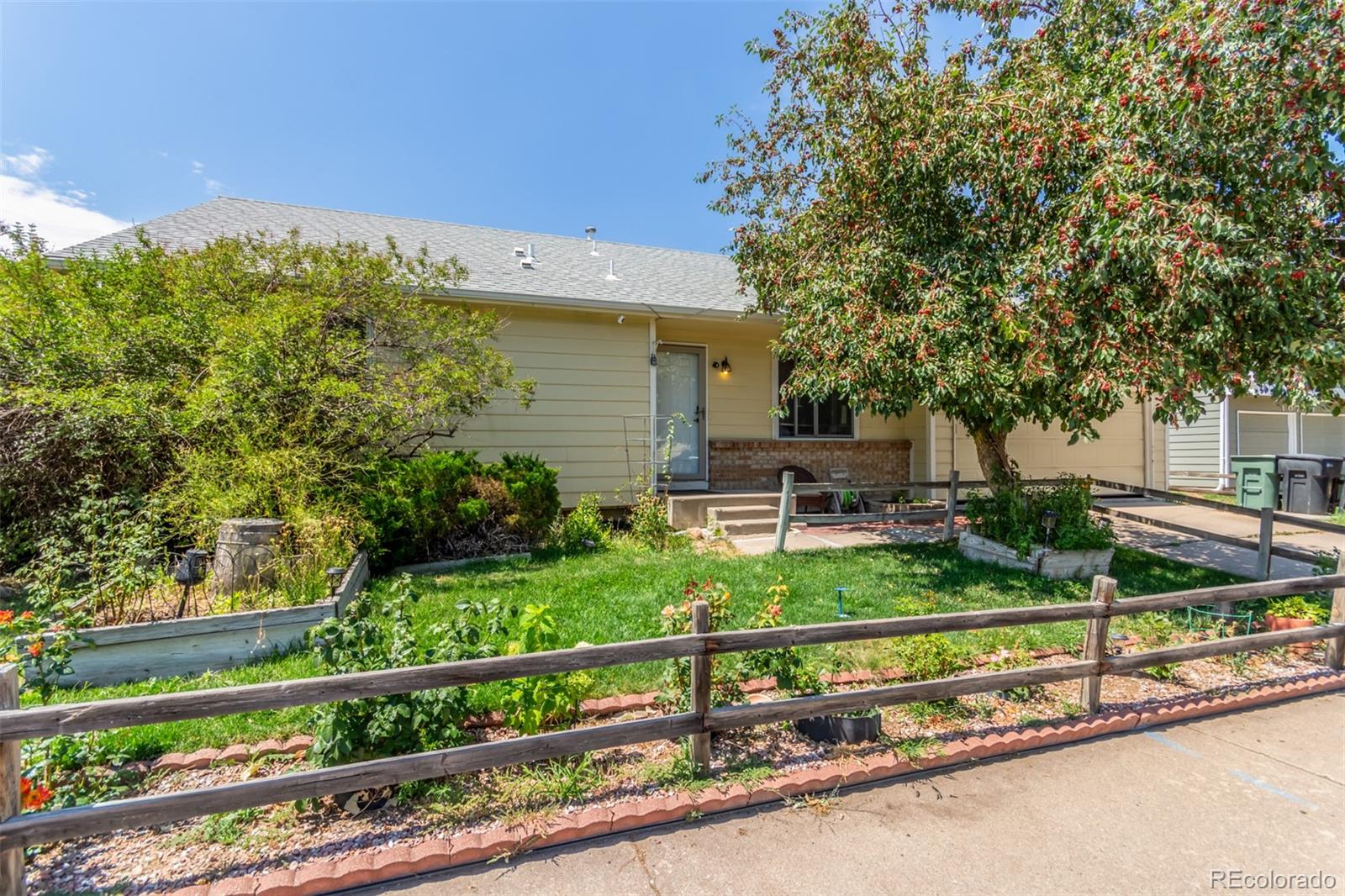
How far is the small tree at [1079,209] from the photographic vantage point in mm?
4516

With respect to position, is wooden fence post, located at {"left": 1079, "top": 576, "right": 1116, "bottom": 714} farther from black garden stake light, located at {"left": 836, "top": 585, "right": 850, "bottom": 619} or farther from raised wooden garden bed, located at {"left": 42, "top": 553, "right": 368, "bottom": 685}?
raised wooden garden bed, located at {"left": 42, "top": 553, "right": 368, "bottom": 685}

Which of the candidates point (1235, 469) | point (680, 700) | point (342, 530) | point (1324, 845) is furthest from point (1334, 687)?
point (1235, 469)

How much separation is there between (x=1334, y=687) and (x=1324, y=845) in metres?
2.57

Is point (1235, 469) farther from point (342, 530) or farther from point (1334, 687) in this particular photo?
point (342, 530)

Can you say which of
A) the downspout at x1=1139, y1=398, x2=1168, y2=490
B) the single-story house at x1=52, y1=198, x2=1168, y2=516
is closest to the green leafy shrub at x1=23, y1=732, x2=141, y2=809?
the single-story house at x1=52, y1=198, x2=1168, y2=516

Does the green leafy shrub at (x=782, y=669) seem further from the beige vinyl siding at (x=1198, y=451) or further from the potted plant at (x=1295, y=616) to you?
the beige vinyl siding at (x=1198, y=451)

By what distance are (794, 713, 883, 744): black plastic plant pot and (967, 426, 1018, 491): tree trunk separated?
16.3 ft

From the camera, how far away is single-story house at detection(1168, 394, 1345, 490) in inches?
559

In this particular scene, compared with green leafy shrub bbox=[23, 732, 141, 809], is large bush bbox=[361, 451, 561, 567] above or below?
above

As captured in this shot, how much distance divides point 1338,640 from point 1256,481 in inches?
371

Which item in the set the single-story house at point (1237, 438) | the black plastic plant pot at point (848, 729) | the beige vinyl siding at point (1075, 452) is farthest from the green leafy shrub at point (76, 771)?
the single-story house at point (1237, 438)

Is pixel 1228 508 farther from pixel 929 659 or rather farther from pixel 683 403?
pixel 683 403

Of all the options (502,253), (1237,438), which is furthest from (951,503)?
(1237,438)

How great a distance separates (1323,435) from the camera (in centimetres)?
1608
